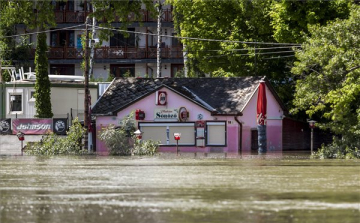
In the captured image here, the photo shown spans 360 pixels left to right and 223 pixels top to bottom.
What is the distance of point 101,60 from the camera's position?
81.6 m

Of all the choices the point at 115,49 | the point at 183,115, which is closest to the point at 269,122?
the point at 183,115

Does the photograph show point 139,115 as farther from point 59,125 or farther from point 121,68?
point 121,68

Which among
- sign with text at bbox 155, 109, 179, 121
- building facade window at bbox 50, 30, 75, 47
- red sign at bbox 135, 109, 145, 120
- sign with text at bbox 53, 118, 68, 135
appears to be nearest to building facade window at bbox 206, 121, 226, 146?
sign with text at bbox 155, 109, 179, 121

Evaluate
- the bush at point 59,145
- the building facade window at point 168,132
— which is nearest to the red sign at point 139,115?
the building facade window at point 168,132

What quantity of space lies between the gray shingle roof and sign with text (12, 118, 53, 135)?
3.07 metres

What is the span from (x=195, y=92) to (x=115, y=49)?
911 inches

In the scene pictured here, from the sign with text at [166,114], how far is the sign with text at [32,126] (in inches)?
258

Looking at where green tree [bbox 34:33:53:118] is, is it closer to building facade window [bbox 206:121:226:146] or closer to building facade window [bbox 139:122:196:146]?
building facade window [bbox 139:122:196:146]

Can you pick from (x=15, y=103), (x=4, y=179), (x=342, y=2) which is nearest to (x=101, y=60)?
(x=15, y=103)

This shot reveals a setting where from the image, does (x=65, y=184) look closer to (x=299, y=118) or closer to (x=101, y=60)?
(x=299, y=118)

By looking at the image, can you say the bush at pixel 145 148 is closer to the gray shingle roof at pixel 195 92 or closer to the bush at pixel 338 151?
the gray shingle roof at pixel 195 92

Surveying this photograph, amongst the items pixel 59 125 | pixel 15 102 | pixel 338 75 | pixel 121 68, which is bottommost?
pixel 59 125

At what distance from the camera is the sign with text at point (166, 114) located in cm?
5769

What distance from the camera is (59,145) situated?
49.6 metres
